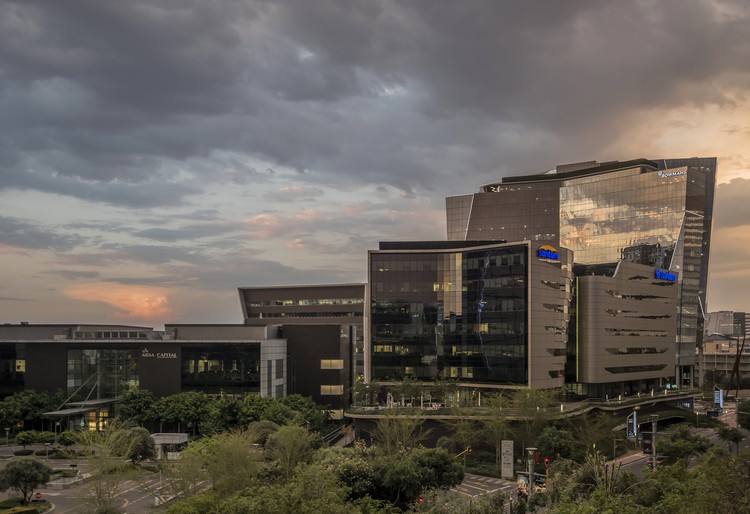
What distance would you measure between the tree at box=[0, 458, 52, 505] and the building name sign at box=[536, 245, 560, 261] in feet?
272

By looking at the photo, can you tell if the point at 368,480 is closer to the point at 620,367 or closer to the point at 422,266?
the point at 422,266

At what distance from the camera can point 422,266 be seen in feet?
409

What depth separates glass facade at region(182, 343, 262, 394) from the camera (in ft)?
380

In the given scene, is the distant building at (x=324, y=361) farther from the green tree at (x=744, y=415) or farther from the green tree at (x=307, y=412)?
the green tree at (x=744, y=415)

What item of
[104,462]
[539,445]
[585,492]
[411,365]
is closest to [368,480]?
[585,492]

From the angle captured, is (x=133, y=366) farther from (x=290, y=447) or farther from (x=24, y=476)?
(x=290, y=447)

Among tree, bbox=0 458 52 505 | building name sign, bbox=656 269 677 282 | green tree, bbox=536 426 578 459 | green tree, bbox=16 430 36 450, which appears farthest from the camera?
building name sign, bbox=656 269 677 282

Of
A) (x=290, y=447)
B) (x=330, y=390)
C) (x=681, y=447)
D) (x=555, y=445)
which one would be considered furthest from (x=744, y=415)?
(x=290, y=447)

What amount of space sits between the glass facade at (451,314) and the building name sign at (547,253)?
3.47m

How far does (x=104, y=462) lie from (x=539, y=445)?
51.9 m

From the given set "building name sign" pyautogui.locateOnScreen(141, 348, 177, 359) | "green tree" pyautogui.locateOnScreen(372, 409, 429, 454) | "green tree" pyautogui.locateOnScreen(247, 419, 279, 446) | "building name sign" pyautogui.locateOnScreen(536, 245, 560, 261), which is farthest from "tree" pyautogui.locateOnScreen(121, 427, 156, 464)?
"building name sign" pyautogui.locateOnScreen(536, 245, 560, 261)

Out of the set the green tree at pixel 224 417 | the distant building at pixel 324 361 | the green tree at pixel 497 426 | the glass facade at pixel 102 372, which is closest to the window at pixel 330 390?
the distant building at pixel 324 361

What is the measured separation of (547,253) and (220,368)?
60.0m

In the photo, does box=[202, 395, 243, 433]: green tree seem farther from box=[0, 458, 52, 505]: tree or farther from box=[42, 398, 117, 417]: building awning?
box=[0, 458, 52, 505]: tree
